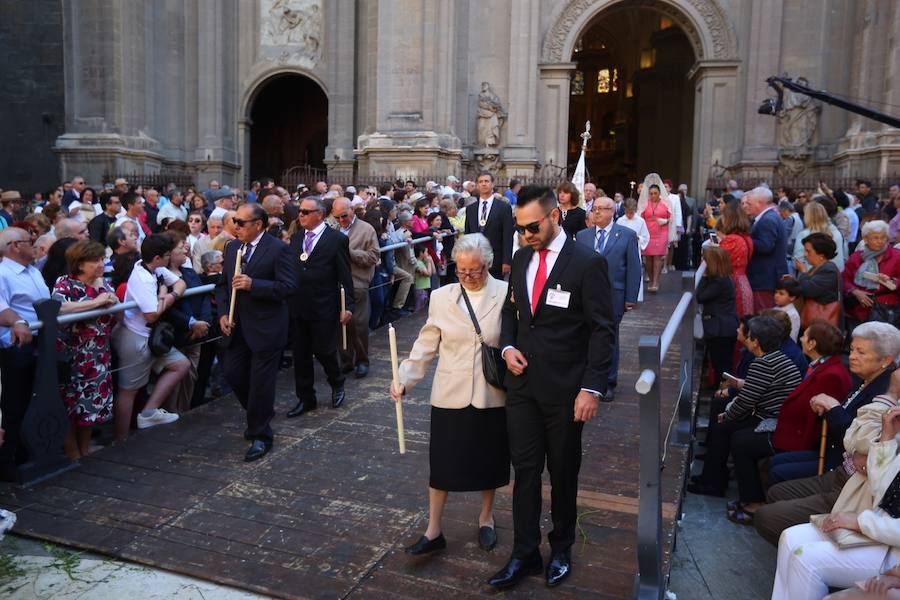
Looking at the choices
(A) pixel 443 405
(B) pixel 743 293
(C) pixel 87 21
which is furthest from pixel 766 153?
(A) pixel 443 405

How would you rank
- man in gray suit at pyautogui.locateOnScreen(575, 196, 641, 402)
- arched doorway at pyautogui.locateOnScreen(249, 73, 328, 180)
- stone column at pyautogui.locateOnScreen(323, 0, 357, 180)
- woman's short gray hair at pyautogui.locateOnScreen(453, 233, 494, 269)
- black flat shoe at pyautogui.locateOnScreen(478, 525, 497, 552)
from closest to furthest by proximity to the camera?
woman's short gray hair at pyautogui.locateOnScreen(453, 233, 494, 269), black flat shoe at pyautogui.locateOnScreen(478, 525, 497, 552), man in gray suit at pyautogui.locateOnScreen(575, 196, 641, 402), stone column at pyautogui.locateOnScreen(323, 0, 357, 180), arched doorway at pyautogui.locateOnScreen(249, 73, 328, 180)

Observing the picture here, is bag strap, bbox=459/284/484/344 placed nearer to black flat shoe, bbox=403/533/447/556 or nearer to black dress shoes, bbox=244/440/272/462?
black flat shoe, bbox=403/533/447/556

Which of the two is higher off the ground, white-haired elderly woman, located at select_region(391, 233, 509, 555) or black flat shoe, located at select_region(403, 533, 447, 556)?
white-haired elderly woman, located at select_region(391, 233, 509, 555)

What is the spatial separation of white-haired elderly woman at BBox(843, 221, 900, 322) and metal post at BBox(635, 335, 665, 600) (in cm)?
660

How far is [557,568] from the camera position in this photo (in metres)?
4.38

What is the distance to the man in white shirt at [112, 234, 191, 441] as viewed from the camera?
6.85 meters

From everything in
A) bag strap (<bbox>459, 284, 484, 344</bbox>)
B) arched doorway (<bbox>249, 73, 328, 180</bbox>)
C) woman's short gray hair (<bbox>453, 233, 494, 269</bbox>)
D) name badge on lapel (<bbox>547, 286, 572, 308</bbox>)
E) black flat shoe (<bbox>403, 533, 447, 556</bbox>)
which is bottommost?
black flat shoe (<bbox>403, 533, 447, 556</bbox>)

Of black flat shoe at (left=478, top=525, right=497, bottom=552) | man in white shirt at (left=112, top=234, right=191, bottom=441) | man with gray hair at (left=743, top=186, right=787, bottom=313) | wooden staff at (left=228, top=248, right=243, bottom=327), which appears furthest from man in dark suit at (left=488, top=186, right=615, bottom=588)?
man with gray hair at (left=743, top=186, right=787, bottom=313)

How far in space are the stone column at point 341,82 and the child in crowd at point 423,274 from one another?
1202 centimetres

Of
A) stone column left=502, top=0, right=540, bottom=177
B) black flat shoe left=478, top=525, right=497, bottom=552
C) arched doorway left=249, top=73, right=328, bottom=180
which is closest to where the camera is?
black flat shoe left=478, top=525, right=497, bottom=552

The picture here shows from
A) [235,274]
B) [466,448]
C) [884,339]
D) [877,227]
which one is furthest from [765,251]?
[235,274]

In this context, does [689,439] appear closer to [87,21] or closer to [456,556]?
[456,556]

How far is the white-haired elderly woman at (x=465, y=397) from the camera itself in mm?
4574

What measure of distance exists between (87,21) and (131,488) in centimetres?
2061
